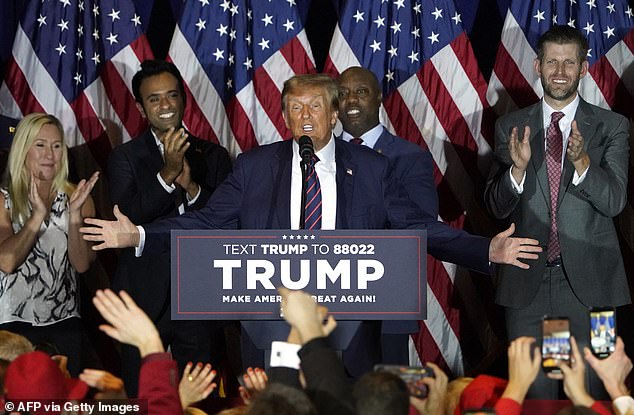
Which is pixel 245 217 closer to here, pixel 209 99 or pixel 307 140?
pixel 307 140

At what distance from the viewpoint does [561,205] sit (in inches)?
201

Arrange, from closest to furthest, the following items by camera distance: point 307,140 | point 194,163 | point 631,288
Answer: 1. point 307,140
2. point 194,163
3. point 631,288

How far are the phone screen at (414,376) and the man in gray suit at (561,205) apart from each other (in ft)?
6.70

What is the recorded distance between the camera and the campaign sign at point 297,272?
3.55 metres

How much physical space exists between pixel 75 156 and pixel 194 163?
104 cm

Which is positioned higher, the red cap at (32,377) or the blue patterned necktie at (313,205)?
the blue patterned necktie at (313,205)

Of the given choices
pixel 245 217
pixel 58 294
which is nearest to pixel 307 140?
pixel 245 217

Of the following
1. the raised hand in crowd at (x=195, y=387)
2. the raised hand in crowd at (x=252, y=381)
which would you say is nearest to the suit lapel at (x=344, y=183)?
the raised hand in crowd at (x=252, y=381)

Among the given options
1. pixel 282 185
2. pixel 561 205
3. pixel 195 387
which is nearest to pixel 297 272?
pixel 195 387

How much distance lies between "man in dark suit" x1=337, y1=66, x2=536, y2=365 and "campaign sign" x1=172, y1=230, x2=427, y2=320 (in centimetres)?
162

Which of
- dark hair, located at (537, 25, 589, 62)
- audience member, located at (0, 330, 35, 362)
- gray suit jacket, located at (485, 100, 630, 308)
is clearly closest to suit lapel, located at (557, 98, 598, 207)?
gray suit jacket, located at (485, 100, 630, 308)

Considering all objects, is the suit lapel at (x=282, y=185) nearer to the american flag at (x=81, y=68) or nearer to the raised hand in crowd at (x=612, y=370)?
the raised hand in crowd at (x=612, y=370)

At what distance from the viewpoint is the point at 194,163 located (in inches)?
219

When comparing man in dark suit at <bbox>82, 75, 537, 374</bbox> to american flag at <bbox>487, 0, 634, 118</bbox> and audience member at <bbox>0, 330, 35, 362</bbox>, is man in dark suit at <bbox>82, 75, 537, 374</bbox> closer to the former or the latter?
audience member at <bbox>0, 330, 35, 362</bbox>
